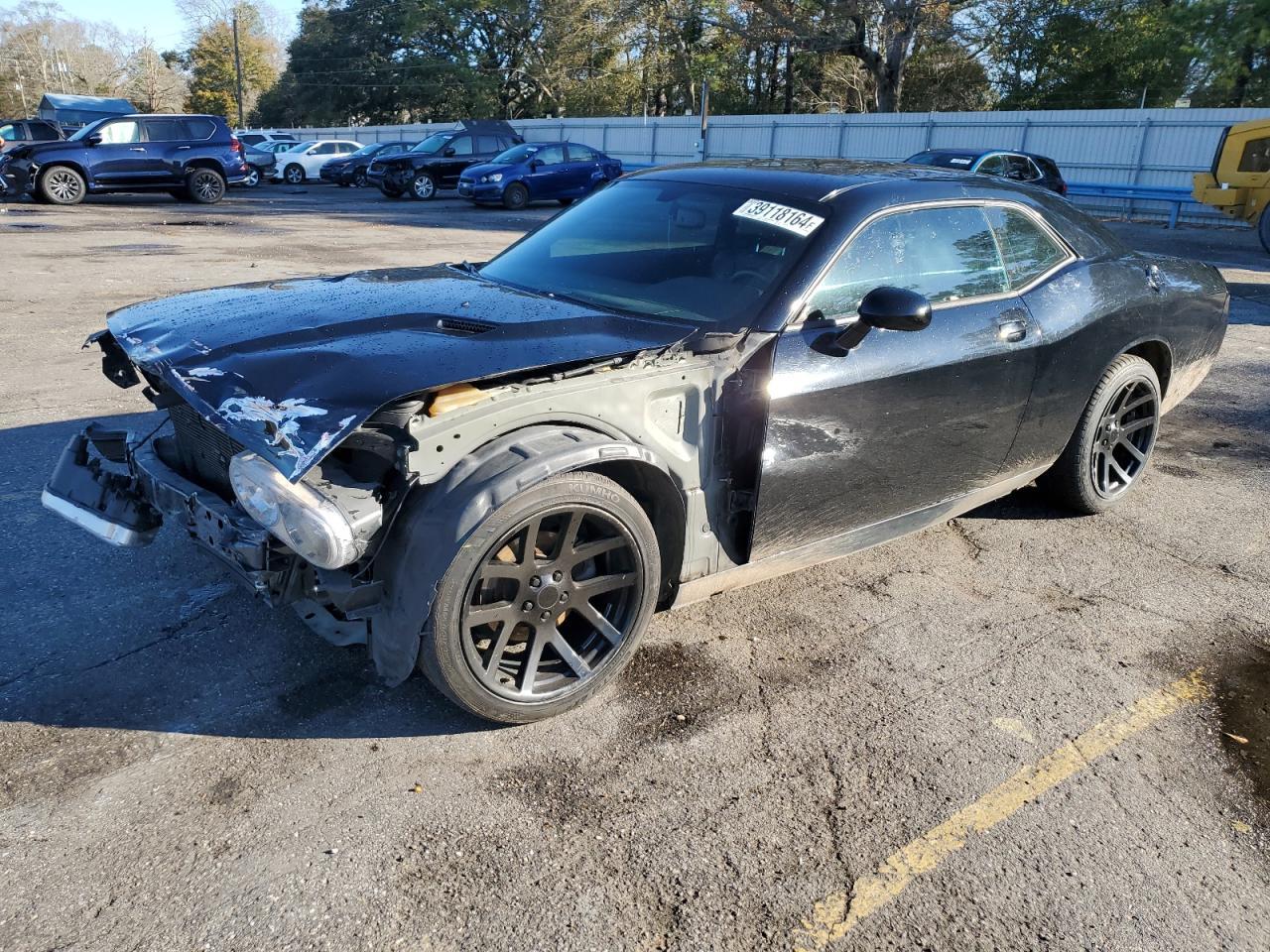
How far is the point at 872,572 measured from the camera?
416 cm

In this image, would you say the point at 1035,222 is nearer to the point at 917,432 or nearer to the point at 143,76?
the point at 917,432

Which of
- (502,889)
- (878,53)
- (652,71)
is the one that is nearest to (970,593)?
(502,889)

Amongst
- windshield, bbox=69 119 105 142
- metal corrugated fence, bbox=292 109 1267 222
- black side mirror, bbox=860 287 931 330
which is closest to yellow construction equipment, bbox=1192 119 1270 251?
metal corrugated fence, bbox=292 109 1267 222

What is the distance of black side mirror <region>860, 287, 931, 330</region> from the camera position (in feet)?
10.3

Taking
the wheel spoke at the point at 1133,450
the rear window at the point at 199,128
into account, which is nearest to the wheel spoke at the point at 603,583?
the wheel spoke at the point at 1133,450

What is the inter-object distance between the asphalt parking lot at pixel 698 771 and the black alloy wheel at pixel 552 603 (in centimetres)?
18

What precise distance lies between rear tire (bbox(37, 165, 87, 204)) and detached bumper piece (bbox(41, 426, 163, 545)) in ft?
62.0

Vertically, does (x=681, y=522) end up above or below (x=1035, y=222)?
below

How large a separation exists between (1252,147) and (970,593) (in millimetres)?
14998

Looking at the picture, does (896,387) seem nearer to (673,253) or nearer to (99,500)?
(673,253)

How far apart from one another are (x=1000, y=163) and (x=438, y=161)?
14.4 metres

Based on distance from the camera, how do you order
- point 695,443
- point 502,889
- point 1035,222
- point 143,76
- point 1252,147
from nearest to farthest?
point 502,889, point 695,443, point 1035,222, point 1252,147, point 143,76

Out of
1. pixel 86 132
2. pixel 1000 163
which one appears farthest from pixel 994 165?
pixel 86 132

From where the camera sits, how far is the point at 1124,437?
15.8ft
